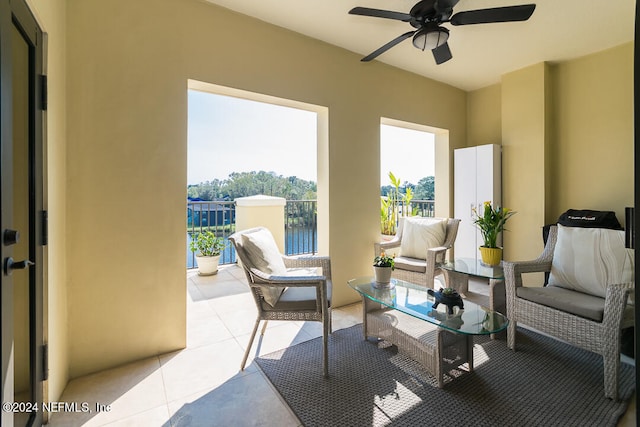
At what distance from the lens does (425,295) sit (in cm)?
214

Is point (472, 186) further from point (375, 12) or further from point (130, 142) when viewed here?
point (130, 142)

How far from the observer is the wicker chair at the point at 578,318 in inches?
65.0

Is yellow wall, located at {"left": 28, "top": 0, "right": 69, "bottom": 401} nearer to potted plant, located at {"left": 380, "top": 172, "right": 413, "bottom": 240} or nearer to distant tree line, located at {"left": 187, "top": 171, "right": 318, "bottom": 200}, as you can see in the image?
distant tree line, located at {"left": 187, "top": 171, "right": 318, "bottom": 200}

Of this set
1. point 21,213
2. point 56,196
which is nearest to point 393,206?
point 56,196

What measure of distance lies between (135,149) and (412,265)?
2654 mm

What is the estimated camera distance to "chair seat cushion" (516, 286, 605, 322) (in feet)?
5.98

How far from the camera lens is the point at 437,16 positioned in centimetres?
211

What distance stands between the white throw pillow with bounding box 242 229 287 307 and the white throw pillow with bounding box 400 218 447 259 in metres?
1.72

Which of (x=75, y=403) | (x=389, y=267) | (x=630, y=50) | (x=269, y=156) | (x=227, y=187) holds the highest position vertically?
(x=630, y=50)

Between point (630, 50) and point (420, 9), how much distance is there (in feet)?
8.84

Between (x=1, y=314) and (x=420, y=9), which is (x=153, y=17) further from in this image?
(x=1, y=314)

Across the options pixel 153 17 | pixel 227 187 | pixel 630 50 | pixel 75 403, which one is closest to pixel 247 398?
pixel 75 403

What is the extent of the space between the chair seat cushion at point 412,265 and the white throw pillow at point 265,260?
142 centimetres

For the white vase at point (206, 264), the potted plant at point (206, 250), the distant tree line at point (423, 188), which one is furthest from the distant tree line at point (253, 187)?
the distant tree line at point (423, 188)
